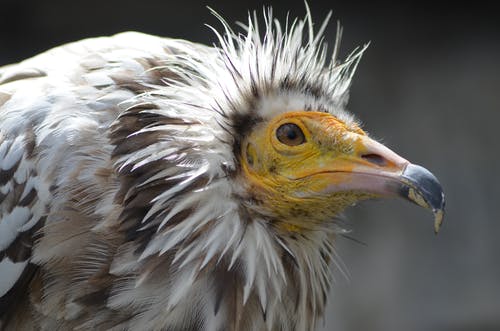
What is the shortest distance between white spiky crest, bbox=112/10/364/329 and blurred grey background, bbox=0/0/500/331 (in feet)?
15.5

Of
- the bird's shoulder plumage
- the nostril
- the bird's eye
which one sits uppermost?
the nostril

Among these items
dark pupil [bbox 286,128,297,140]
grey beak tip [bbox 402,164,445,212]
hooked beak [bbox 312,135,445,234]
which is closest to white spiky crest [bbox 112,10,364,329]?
dark pupil [bbox 286,128,297,140]

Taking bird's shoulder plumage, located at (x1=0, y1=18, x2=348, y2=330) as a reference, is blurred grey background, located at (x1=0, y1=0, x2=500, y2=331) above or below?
below

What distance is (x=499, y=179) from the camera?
862cm

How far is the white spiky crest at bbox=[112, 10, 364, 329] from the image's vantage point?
3.49 metres

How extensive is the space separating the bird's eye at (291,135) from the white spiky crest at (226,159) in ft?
0.30

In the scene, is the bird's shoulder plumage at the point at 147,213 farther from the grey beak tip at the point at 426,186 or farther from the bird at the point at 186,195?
the grey beak tip at the point at 426,186

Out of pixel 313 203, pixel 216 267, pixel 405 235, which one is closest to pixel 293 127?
pixel 313 203

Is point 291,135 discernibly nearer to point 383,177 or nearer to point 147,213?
point 383,177

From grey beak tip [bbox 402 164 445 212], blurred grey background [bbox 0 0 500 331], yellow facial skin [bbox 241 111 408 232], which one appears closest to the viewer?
grey beak tip [bbox 402 164 445 212]

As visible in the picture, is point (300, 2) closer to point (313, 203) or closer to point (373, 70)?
point (373, 70)

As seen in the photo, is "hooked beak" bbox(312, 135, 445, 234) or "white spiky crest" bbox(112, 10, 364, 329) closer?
"hooked beak" bbox(312, 135, 445, 234)

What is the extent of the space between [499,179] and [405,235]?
Result: 1.02 meters

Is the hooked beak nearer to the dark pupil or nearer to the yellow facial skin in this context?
the yellow facial skin
